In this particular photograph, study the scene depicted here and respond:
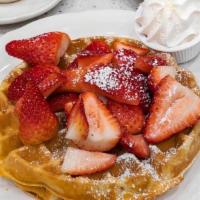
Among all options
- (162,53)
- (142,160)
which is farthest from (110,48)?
(142,160)

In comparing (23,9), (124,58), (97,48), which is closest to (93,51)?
(97,48)

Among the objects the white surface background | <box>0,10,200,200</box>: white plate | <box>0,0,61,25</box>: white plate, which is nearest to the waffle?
<box>0,10,200,200</box>: white plate

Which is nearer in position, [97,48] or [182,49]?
[97,48]

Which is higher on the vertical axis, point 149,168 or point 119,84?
point 119,84

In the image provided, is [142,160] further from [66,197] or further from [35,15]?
[35,15]

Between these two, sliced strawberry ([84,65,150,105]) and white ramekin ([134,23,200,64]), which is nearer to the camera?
sliced strawberry ([84,65,150,105])

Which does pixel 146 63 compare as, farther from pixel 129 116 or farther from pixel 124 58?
pixel 129 116

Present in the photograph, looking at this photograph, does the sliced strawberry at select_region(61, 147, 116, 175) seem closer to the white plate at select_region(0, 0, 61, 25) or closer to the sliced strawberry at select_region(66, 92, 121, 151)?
the sliced strawberry at select_region(66, 92, 121, 151)
